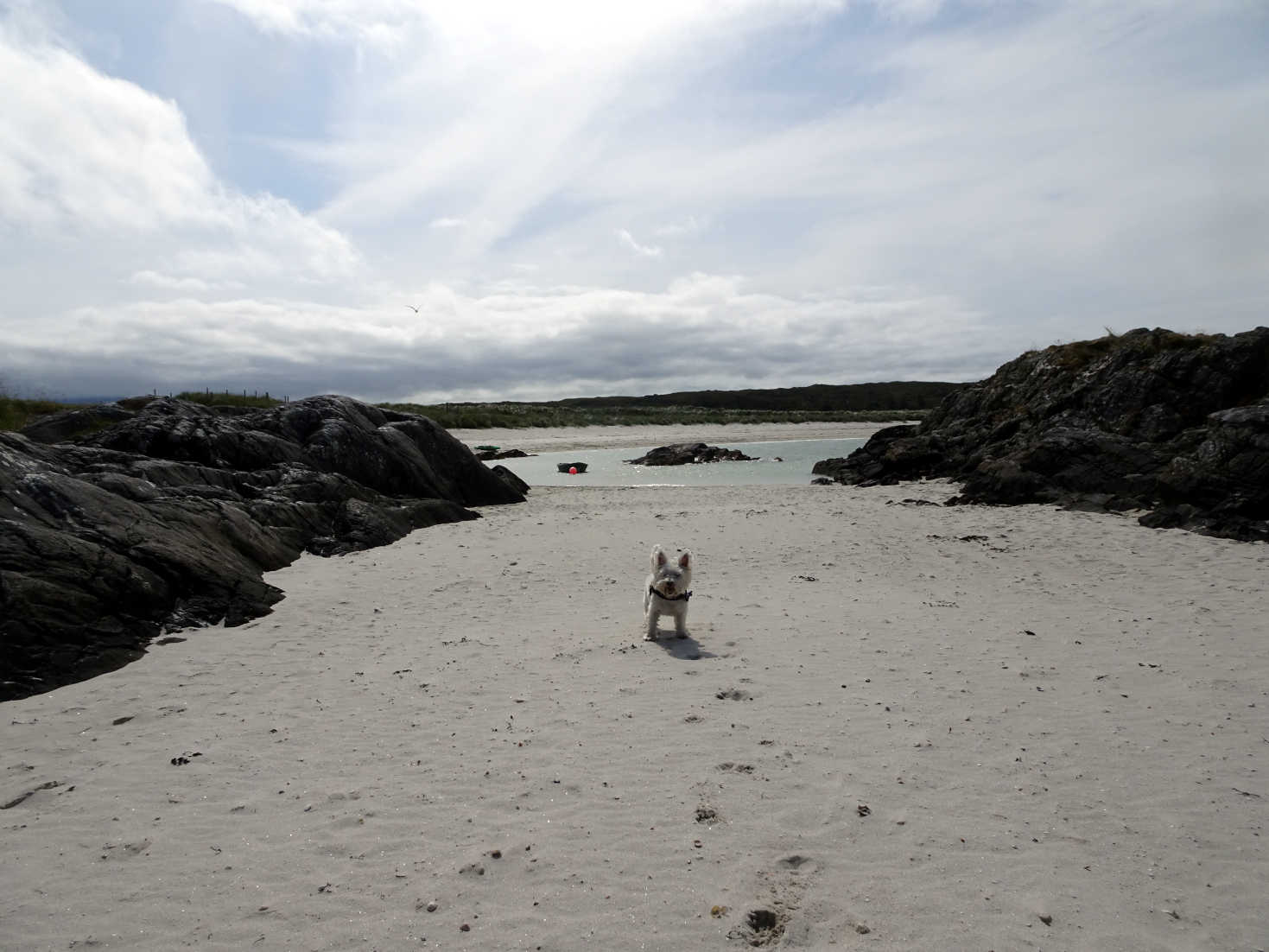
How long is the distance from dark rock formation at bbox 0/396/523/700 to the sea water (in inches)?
383

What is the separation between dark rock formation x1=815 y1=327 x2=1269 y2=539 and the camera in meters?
15.5

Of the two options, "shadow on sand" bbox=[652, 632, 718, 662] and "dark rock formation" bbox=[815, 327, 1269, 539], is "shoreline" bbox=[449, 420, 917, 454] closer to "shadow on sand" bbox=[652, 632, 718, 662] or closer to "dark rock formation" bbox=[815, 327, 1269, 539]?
"dark rock formation" bbox=[815, 327, 1269, 539]

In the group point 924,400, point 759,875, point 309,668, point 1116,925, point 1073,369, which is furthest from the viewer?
point 924,400

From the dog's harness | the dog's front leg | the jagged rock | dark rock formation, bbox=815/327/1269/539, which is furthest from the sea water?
the dog's harness

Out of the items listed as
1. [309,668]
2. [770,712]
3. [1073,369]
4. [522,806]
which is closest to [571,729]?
[522,806]

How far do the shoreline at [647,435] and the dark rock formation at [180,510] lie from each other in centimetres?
2488

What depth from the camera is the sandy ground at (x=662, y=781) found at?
377 cm

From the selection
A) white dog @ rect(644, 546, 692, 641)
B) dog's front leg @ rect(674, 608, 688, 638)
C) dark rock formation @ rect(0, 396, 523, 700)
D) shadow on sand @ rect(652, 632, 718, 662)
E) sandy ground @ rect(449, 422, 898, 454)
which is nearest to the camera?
dark rock formation @ rect(0, 396, 523, 700)

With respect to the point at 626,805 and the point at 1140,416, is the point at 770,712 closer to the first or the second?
the point at 626,805

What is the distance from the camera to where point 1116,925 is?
3682mm

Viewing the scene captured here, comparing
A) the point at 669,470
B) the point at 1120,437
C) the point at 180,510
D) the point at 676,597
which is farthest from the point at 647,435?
the point at 676,597

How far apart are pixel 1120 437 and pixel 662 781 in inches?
823

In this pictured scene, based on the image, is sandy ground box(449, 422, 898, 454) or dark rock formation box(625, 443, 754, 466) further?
sandy ground box(449, 422, 898, 454)

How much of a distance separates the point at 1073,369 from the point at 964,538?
50.2 ft
